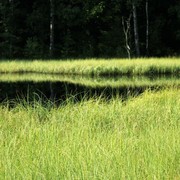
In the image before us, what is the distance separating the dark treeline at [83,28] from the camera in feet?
98.0

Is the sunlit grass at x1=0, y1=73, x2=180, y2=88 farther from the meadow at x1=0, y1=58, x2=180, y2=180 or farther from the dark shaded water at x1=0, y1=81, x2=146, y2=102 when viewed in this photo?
the meadow at x1=0, y1=58, x2=180, y2=180

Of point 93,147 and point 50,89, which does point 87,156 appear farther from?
point 50,89

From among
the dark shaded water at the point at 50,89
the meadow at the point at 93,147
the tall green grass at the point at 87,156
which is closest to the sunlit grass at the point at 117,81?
the dark shaded water at the point at 50,89

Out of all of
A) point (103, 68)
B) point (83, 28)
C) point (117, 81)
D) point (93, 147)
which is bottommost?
point (117, 81)

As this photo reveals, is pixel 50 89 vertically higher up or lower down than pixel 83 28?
lower down

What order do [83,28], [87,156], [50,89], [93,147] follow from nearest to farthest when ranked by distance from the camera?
[87,156], [93,147], [50,89], [83,28]

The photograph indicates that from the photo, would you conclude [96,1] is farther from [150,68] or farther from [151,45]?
[150,68]

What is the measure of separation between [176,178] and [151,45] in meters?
27.9

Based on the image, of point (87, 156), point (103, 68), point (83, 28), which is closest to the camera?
point (87, 156)

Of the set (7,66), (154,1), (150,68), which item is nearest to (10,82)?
(7,66)

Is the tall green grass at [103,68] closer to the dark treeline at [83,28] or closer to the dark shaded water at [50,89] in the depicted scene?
the dark shaded water at [50,89]

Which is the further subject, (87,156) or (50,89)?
(50,89)

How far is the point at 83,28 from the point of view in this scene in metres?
32.7

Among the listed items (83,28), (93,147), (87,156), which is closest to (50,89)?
(93,147)
